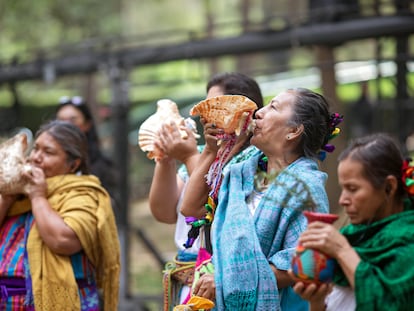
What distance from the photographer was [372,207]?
2.27 m

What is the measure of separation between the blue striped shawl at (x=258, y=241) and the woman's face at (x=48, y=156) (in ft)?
4.09

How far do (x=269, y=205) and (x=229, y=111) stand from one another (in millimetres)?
371

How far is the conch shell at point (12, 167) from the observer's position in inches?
138

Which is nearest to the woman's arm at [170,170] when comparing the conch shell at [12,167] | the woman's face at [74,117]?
the conch shell at [12,167]

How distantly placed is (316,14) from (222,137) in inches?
143

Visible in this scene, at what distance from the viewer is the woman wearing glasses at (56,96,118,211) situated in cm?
465

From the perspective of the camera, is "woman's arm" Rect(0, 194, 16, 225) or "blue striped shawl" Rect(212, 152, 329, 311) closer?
"blue striped shawl" Rect(212, 152, 329, 311)

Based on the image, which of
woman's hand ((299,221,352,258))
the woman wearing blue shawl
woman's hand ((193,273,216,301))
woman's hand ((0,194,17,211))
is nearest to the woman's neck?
the woman wearing blue shawl

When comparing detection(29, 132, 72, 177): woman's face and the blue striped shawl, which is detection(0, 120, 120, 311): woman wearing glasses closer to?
detection(29, 132, 72, 177): woman's face

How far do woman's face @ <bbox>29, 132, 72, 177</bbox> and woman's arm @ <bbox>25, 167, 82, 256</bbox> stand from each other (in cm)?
11

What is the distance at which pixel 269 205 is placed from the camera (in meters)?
2.61

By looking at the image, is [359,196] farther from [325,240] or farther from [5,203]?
[5,203]

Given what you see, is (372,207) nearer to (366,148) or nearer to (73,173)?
(366,148)

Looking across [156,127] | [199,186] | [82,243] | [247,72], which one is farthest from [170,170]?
[247,72]
